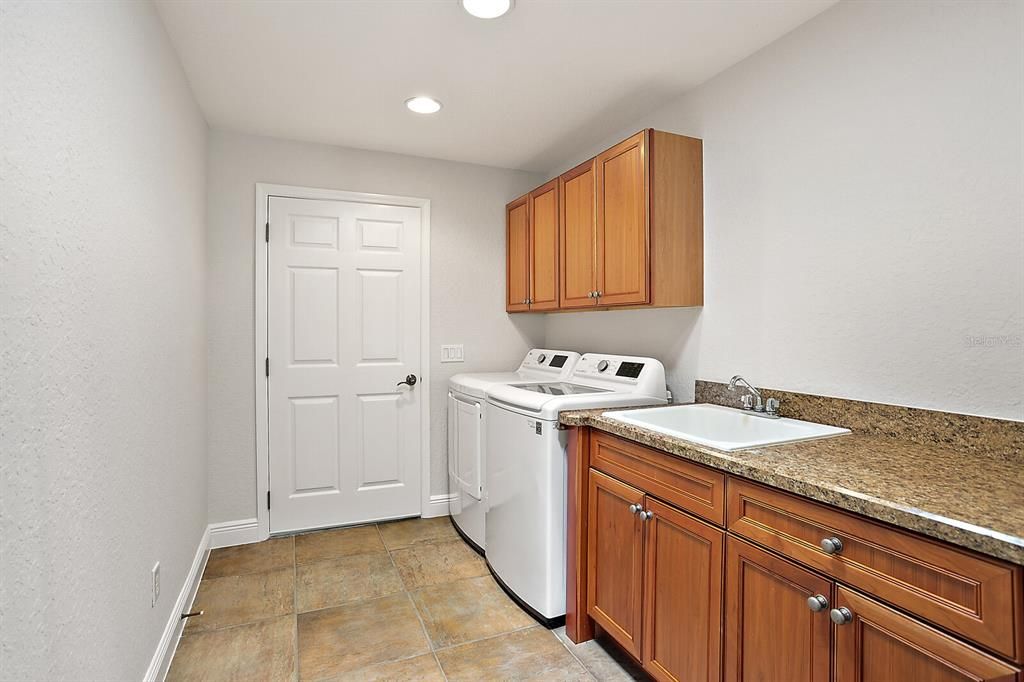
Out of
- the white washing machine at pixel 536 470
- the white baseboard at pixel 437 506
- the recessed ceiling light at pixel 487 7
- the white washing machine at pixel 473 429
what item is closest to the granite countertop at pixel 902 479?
the white washing machine at pixel 536 470

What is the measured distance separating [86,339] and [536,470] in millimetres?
1546

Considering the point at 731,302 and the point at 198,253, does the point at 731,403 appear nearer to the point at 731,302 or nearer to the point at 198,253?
the point at 731,302

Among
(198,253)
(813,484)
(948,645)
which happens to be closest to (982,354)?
(813,484)

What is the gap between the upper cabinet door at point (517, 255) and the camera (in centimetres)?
333

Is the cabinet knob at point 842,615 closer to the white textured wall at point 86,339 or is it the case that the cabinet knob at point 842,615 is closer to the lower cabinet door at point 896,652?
the lower cabinet door at point 896,652

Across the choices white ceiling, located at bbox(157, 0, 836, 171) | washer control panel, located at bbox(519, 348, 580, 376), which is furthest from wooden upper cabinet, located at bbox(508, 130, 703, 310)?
washer control panel, located at bbox(519, 348, 580, 376)

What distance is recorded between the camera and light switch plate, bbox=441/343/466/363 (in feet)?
11.4

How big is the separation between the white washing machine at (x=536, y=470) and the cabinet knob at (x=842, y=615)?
3.67 feet

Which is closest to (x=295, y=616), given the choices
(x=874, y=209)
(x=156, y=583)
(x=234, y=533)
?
(x=156, y=583)

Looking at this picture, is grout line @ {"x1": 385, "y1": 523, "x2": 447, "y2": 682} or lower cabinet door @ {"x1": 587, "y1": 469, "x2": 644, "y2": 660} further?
grout line @ {"x1": 385, "y1": 523, "x2": 447, "y2": 682}

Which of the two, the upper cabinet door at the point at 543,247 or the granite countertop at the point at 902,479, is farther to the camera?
the upper cabinet door at the point at 543,247

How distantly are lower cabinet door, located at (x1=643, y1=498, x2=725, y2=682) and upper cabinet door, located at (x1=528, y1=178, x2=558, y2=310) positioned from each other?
158cm

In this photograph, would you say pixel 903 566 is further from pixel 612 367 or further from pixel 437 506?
pixel 437 506

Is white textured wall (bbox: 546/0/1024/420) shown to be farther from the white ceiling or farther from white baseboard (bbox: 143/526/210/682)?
white baseboard (bbox: 143/526/210/682)
